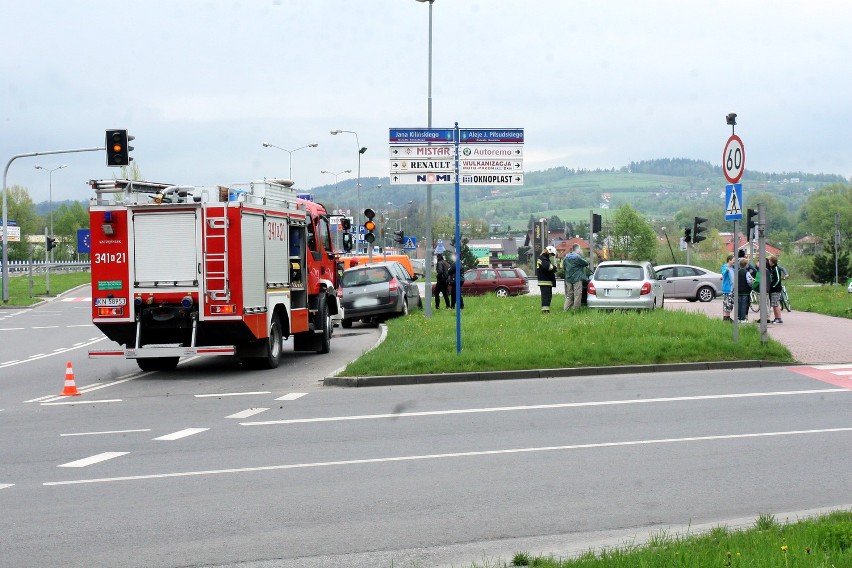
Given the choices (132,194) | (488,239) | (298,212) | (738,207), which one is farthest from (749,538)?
(488,239)

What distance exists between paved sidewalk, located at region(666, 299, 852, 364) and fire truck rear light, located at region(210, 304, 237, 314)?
9.49 meters

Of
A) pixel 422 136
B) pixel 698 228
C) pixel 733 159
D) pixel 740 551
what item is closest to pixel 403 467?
pixel 740 551

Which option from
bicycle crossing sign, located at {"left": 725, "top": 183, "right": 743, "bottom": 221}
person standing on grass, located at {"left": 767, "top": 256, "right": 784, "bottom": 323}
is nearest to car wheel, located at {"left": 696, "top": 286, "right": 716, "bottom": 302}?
person standing on grass, located at {"left": 767, "top": 256, "right": 784, "bottom": 323}

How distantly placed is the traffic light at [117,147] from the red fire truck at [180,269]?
12146mm

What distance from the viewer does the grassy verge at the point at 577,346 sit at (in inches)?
634

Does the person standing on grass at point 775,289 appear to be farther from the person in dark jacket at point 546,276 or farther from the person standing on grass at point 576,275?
the person in dark jacket at point 546,276

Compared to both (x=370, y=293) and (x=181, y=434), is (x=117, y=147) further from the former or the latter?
(x=181, y=434)

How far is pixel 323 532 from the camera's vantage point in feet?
21.6

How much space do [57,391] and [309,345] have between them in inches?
251

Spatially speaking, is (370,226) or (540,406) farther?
(370,226)

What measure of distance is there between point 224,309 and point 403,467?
827cm

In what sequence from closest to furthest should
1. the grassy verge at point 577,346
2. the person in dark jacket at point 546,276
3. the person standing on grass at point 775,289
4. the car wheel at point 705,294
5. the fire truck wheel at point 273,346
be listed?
the grassy verge at point 577,346 → the fire truck wheel at point 273,346 → the person standing on grass at point 775,289 → the person in dark jacket at point 546,276 → the car wheel at point 705,294

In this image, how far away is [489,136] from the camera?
16.9 meters

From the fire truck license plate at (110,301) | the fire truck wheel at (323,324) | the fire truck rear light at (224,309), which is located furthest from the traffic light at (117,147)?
the fire truck rear light at (224,309)
